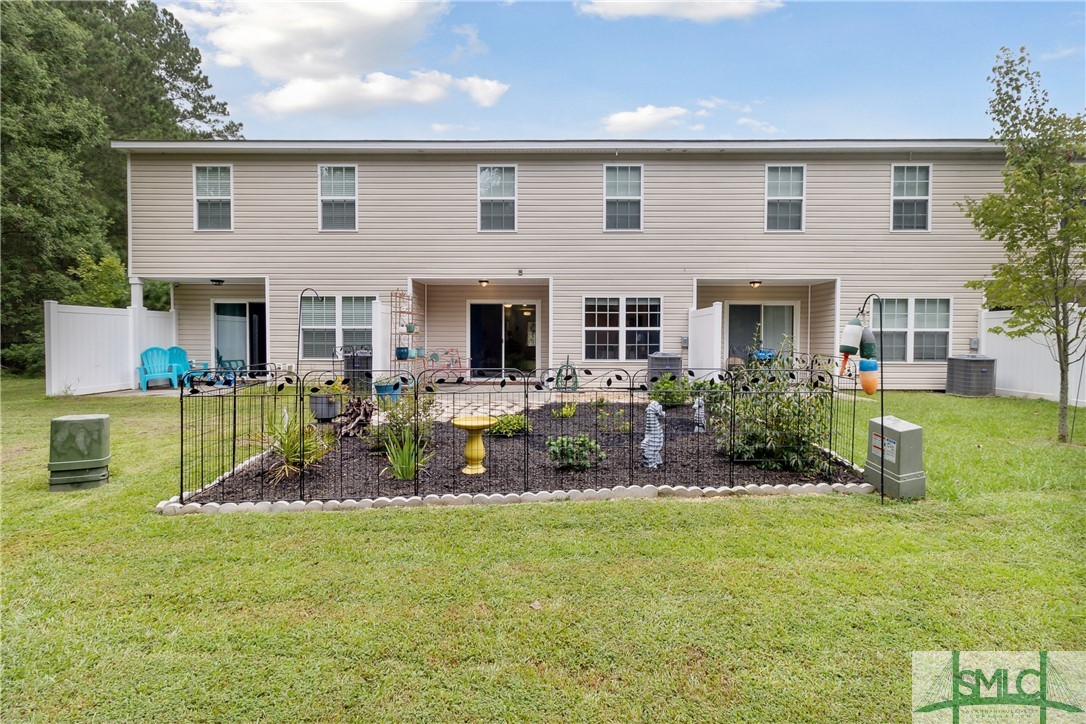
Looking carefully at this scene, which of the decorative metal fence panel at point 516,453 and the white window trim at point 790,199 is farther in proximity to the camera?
the white window trim at point 790,199

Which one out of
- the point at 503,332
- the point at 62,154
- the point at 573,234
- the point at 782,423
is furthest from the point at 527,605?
the point at 62,154

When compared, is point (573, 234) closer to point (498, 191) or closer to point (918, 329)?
point (498, 191)

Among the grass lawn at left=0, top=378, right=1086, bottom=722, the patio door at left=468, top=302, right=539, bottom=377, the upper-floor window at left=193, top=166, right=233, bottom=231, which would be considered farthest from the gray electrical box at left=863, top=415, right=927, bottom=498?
the upper-floor window at left=193, top=166, right=233, bottom=231

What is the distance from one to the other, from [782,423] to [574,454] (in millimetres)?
2085

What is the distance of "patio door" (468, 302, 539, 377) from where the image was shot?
13.0 m

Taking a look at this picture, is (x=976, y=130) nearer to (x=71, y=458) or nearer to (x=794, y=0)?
(x=794, y=0)

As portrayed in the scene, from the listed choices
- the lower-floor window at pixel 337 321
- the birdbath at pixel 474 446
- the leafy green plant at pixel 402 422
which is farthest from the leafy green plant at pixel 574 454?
the lower-floor window at pixel 337 321

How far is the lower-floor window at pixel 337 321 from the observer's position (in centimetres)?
1159

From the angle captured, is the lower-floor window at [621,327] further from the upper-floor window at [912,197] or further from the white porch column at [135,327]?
the white porch column at [135,327]

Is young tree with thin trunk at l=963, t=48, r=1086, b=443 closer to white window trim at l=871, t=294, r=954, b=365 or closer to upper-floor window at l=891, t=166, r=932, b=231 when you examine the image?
upper-floor window at l=891, t=166, r=932, b=231

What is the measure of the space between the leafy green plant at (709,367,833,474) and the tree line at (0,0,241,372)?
667 inches

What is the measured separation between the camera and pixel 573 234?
11.6m

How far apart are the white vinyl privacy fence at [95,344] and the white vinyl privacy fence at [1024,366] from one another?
58.9 feet

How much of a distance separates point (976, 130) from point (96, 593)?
648 inches
